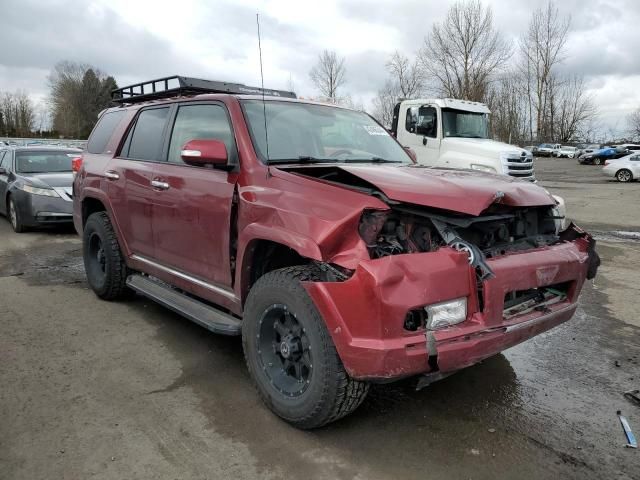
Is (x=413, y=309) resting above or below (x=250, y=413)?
above

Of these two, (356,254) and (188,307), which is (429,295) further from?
(188,307)

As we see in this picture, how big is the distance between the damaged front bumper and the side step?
97cm

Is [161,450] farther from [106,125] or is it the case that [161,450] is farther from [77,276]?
[77,276]

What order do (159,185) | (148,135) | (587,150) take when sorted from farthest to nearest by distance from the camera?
(587,150), (148,135), (159,185)

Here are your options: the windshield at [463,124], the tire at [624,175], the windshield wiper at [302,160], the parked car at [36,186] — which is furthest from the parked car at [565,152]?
the windshield wiper at [302,160]

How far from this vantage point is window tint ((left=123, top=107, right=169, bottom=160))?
438cm

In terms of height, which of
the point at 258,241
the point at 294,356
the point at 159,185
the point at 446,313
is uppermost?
the point at 159,185

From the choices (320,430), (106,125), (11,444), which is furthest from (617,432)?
(106,125)

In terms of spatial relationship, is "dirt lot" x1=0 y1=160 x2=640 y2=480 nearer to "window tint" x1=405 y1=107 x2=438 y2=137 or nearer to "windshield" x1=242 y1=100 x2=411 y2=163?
"windshield" x1=242 y1=100 x2=411 y2=163

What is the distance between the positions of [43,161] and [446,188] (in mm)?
9821

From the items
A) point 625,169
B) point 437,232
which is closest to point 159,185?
point 437,232

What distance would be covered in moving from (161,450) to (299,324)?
0.97 meters

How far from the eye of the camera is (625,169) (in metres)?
25.2

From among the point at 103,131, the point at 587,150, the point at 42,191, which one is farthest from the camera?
the point at 587,150
